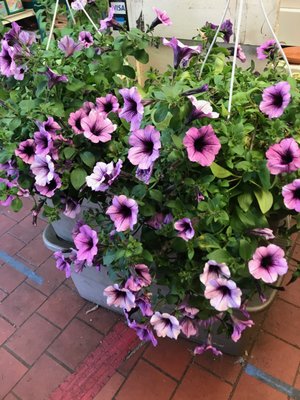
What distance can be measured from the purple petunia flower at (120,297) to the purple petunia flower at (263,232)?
14.8 inches

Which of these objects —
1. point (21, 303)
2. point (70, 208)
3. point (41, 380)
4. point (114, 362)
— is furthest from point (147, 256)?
point (21, 303)

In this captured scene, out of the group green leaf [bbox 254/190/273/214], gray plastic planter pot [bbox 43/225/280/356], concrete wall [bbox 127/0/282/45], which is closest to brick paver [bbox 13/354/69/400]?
gray plastic planter pot [bbox 43/225/280/356]

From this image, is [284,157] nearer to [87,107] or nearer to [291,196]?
[291,196]

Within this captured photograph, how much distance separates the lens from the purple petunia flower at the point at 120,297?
1.06 m

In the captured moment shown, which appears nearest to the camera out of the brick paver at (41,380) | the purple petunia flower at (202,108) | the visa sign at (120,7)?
the purple petunia flower at (202,108)

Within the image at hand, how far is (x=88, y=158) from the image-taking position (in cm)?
106

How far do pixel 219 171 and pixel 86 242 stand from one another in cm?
41

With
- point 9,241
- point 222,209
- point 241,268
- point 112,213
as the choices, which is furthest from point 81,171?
point 9,241

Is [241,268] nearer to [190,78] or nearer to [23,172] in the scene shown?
[190,78]

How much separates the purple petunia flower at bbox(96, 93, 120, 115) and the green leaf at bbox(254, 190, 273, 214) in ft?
1.54

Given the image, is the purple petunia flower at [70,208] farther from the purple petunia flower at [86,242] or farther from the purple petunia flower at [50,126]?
the purple petunia flower at [50,126]

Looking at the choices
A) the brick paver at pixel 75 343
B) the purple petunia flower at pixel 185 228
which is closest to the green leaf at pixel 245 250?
the purple petunia flower at pixel 185 228

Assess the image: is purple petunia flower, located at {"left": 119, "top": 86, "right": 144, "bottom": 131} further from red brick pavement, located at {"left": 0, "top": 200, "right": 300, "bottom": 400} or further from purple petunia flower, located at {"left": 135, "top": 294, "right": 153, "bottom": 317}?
red brick pavement, located at {"left": 0, "top": 200, "right": 300, "bottom": 400}

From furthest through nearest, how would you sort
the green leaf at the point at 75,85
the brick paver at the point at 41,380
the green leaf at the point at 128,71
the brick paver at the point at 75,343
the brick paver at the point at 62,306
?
the brick paver at the point at 62,306 < the brick paver at the point at 75,343 < the brick paver at the point at 41,380 < the green leaf at the point at 128,71 < the green leaf at the point at 75,85
